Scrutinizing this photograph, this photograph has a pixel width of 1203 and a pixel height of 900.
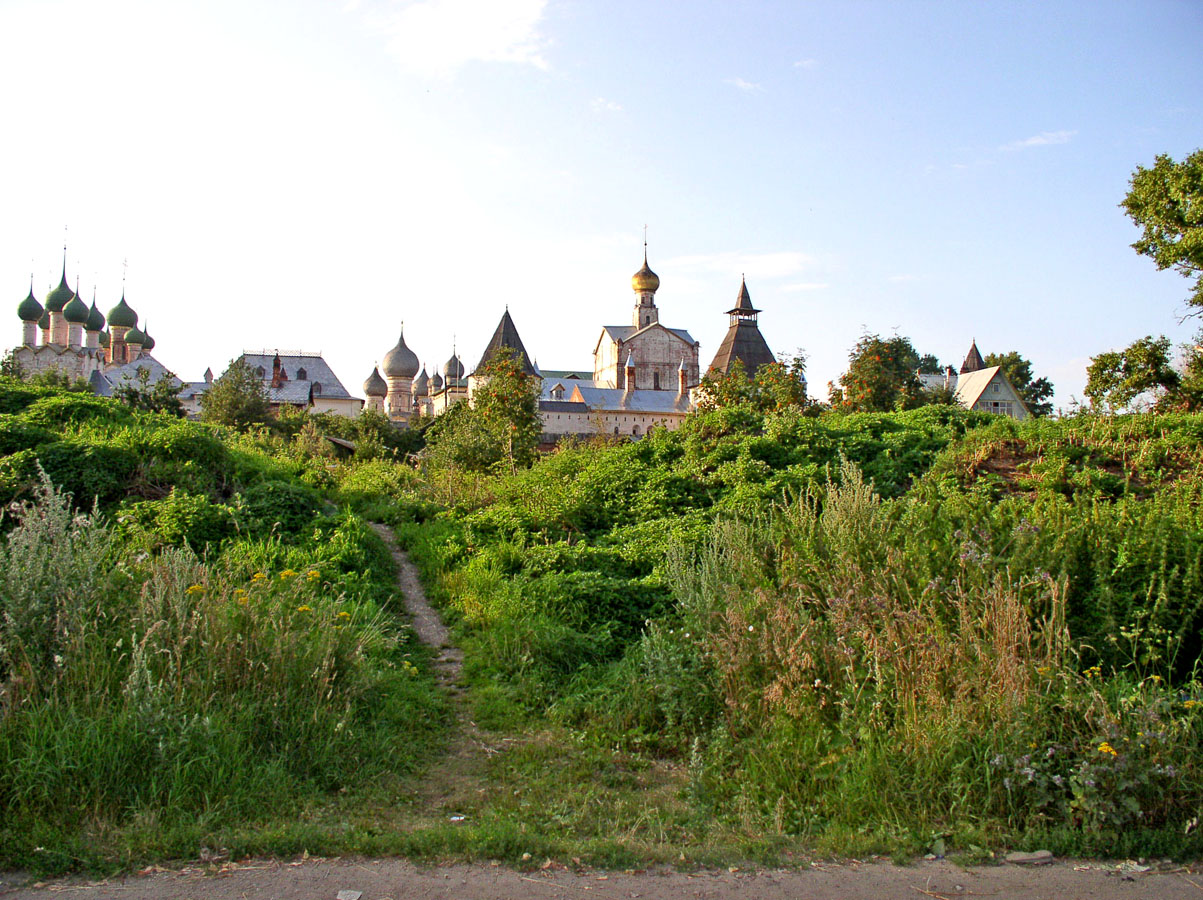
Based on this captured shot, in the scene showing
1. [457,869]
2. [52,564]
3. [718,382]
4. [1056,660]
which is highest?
[718,382]

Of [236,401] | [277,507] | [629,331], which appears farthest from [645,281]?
[277,507]

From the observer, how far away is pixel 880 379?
75.8 feet

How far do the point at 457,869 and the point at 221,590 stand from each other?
2.88 metres

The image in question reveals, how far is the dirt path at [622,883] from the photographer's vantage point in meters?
3.29

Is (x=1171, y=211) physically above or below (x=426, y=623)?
above

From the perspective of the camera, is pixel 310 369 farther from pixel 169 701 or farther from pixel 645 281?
pixel 169 701

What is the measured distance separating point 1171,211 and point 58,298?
231 feet

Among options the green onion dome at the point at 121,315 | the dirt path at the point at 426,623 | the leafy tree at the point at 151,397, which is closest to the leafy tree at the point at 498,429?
the dirt path at the point at 426,623

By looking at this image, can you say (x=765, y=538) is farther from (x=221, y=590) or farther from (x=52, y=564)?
(x=52, y=564)

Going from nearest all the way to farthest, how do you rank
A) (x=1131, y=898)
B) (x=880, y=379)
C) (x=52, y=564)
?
(x=1131, y=898), (x=52, y=564), (x=880, y=379)

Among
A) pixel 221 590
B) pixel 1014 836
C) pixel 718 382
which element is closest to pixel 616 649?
pixel 221 590

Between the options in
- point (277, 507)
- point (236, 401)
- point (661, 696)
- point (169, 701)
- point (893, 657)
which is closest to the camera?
point (169, 701)

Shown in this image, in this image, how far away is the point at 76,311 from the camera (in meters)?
63.2

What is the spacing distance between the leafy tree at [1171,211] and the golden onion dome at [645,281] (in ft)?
207
